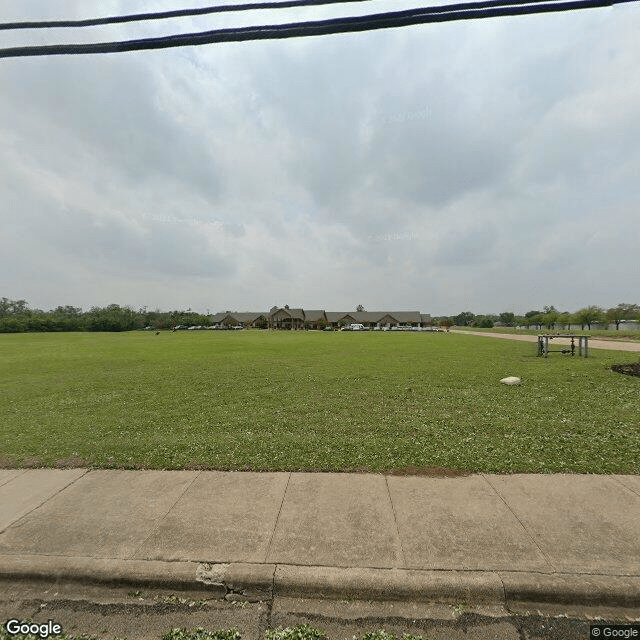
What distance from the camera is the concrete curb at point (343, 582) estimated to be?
246cm

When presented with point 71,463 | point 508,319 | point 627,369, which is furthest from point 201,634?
point 508,319

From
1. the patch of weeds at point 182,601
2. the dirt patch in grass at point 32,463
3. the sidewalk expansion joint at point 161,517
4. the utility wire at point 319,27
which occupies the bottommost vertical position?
the patch of weeds at point 182,601

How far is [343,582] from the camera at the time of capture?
8.32 ft

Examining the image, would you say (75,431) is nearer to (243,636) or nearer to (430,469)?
(243,636)

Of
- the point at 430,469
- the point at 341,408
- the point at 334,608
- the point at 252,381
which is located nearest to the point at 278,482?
the point at 334,608

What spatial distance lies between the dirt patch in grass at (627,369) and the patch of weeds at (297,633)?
14.1 meters

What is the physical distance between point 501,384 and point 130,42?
1131 centimetres

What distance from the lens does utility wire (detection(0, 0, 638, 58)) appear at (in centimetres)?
301

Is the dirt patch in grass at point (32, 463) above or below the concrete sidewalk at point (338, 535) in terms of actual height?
below

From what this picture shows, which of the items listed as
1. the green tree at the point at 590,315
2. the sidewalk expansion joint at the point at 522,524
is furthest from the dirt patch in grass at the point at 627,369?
the green tree at the point at 590,315

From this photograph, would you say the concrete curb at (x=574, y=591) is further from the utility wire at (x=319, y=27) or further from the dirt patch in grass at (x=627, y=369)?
the dirt patch in grass at (x=627, y=369)

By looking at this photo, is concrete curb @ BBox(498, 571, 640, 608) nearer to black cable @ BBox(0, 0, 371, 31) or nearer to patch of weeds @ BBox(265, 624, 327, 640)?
patch of weeds @ BBox(265, 624, 327, 640)

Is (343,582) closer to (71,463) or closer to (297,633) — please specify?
(297,633)

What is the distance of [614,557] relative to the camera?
108 inches
